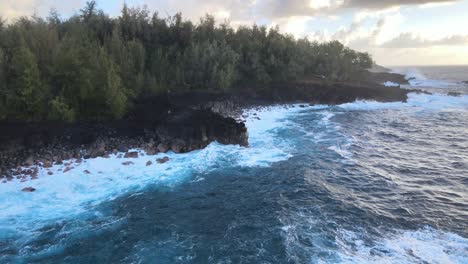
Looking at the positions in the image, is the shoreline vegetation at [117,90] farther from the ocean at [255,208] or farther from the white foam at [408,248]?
the white foam at [408,248]

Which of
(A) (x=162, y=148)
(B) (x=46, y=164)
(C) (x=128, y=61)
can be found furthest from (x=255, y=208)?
(C) (x=128, y=61)

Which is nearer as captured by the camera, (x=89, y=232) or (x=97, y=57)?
(x=89, y=232)

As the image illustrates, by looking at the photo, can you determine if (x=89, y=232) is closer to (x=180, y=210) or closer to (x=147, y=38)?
(x=180, y=210)

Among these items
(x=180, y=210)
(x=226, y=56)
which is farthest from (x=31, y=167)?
(x=226, y=56)

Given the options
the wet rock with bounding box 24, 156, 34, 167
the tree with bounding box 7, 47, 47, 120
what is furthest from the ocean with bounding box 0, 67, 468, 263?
the tree with bounding box 7, 47, 47, 120

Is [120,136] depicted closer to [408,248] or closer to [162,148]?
[162,148]

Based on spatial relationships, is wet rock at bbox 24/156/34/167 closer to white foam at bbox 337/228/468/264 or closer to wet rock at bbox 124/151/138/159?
wet rock at bbox 124/151/138/159
